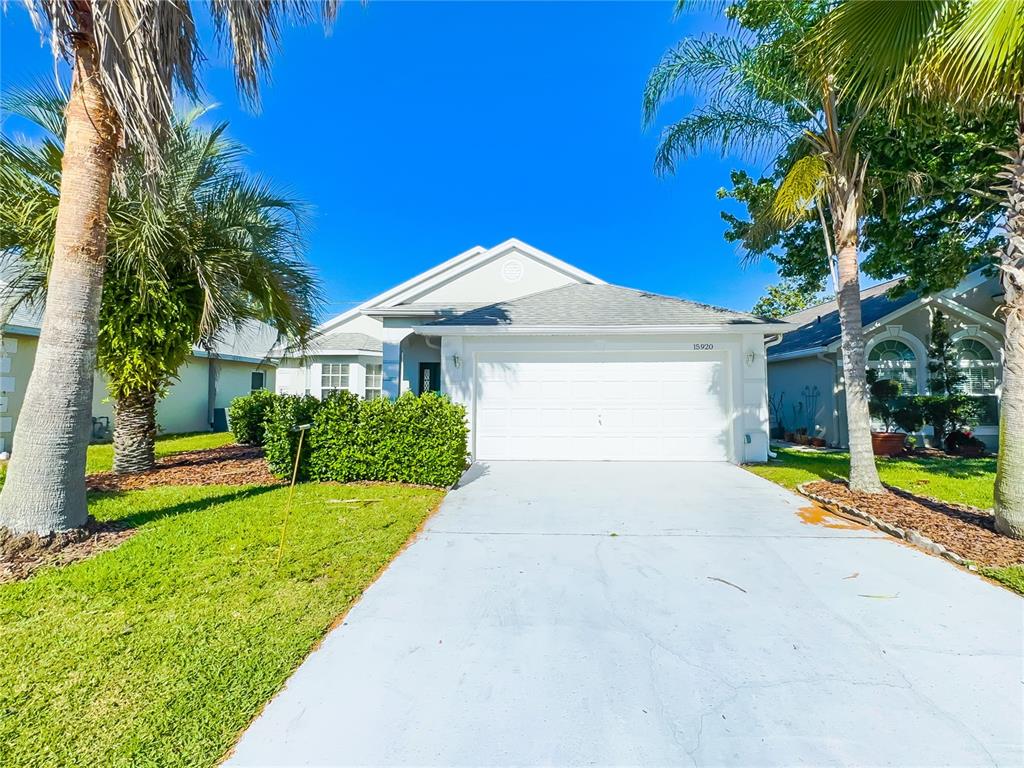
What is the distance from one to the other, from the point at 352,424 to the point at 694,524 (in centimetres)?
522

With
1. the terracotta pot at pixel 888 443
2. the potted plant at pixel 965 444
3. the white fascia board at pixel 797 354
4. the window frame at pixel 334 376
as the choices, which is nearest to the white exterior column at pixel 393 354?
the window frame at pixel 334 376

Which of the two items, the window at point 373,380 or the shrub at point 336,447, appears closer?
the shrub at point 336,447

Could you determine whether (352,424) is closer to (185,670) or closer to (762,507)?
(185,670)

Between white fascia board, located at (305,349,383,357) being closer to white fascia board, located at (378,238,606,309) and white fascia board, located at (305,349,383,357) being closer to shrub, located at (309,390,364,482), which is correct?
white fascia board, located at (378,238,606,309)

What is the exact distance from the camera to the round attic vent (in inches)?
575

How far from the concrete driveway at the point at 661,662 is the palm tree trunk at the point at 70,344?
3.39 metres

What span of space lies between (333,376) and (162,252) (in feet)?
25.8

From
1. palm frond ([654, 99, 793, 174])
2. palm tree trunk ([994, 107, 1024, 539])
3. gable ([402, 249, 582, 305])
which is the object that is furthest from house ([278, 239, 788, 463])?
gable ([402, 249, 582, 305])

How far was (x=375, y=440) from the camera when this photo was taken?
7.21m

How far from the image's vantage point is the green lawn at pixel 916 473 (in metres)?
6.75

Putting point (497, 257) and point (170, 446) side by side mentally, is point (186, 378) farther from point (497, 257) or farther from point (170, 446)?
point (497, 257)

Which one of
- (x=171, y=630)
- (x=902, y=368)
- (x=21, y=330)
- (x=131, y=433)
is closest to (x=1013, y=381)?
(x=171, y=630)

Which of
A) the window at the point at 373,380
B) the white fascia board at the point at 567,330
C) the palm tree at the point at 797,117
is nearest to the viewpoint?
the palm tree at the point at 797,117

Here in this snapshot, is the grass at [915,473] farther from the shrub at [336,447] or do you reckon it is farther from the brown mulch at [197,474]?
the brown mulch at [197,474]
